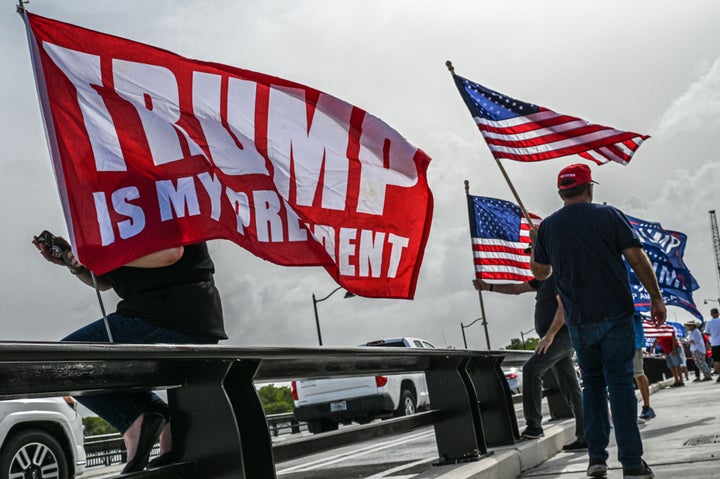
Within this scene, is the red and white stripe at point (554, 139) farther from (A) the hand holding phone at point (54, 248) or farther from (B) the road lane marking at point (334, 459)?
(A) the hand holding phone at point (54, 248)

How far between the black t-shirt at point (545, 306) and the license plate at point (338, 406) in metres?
10.5

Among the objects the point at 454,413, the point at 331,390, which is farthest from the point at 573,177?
the point at 331,390

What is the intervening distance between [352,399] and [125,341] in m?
14.4

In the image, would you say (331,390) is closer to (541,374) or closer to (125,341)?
(541,374)

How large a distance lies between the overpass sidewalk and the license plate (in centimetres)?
923

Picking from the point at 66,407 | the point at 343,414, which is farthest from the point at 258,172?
the point at 343,414

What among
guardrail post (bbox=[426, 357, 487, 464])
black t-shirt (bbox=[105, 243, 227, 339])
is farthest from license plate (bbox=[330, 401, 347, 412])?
black t-shirt (bbox=[105, 243, 227, 339])

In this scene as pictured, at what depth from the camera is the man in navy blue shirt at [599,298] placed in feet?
18.8

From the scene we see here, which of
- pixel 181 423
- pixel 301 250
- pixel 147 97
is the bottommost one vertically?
pixel 181 423

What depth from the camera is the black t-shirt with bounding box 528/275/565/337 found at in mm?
8031

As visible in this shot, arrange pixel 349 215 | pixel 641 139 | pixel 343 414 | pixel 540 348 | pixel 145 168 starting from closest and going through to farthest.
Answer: pixel 145 168, pixel 349 215, pixel 540 348, pixel 641 139, pixel 343 414

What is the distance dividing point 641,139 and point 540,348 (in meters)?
3.63

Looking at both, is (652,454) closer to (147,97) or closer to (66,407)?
(147,97)

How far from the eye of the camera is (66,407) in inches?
367
